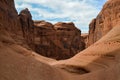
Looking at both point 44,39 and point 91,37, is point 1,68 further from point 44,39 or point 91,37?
point 44,39

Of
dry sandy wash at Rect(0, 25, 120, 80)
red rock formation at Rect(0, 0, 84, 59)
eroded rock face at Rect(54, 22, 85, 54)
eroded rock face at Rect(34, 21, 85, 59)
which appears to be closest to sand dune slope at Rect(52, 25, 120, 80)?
dry sandy wash at Rect(0, 25, 120, 80)

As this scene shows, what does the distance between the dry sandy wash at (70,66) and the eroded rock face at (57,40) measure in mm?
40587

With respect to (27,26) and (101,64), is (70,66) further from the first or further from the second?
(27,26)

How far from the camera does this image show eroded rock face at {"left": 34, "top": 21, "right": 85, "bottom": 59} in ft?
183

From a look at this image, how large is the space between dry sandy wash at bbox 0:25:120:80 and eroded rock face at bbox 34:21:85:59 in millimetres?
40587

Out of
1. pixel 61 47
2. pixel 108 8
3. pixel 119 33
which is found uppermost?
pixel 108 8

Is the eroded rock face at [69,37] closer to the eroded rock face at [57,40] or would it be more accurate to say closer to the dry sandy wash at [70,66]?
the eroded rock face at [57,40]

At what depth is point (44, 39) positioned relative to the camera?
56.2 metres

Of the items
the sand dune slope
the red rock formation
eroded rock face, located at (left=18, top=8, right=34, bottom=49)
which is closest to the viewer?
the sand dune slope

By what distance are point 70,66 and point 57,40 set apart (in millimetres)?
42514

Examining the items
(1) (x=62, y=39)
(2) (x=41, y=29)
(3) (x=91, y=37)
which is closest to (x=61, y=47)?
(1) (x=62, y=39)

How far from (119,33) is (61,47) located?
41.6m

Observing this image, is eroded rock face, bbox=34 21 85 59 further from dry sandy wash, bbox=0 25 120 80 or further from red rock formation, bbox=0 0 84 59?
dry sandy wash, bbox=0 25 120 80

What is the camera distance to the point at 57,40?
5684 centimetres
